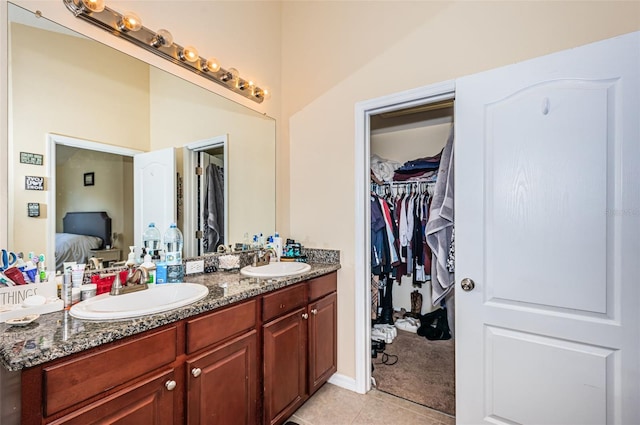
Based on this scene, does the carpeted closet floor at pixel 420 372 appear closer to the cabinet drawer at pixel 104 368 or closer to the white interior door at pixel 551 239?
the white interior door at pixel 551 239

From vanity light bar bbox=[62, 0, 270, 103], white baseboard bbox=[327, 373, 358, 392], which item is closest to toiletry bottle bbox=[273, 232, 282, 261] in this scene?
white baseboard bbox=[327, 373, 358, 392]

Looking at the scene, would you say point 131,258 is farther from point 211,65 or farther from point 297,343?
point 211,65

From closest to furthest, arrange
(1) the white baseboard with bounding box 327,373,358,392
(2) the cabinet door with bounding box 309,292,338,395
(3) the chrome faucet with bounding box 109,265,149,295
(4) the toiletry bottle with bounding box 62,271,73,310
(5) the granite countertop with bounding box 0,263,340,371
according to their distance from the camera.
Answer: (5) the granite countertop with bounding box 0,263,340,371, (4) the toiletry bottle with bounding box 62,271,73,310, (3) the chrome faucet with bounding box 109,265,149,295, (2) the cabinet door with bounding box 309,292,338,395, (1) the white baseboard with bounding box 327,373,358,392

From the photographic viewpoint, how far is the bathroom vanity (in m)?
0.80

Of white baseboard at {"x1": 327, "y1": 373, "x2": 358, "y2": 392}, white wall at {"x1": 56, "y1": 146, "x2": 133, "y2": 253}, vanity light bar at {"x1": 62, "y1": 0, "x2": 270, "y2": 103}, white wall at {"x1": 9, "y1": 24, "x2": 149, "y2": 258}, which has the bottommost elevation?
white baseboard at {"x1": 327, "y1": 373, "x2": 358, "y2": 392}

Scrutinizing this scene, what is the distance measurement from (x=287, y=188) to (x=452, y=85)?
4.60 feet

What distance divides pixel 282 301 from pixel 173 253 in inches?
25.2

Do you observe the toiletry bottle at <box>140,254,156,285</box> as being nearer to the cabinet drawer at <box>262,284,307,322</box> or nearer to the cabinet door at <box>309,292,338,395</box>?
the cabinet drawer at <box>262,284,307,322</box>

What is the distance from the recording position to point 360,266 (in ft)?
6.66

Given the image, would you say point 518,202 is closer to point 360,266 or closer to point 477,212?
point 477,212

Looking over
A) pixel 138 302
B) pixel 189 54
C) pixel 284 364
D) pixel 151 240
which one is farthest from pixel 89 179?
pixel 284 364

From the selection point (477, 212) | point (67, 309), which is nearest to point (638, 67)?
point (477, 212)

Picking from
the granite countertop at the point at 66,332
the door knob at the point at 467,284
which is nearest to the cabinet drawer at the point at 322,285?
the granite countertop at the point at 66,332

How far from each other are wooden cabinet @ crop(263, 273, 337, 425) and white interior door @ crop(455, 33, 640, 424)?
830 millimetres
